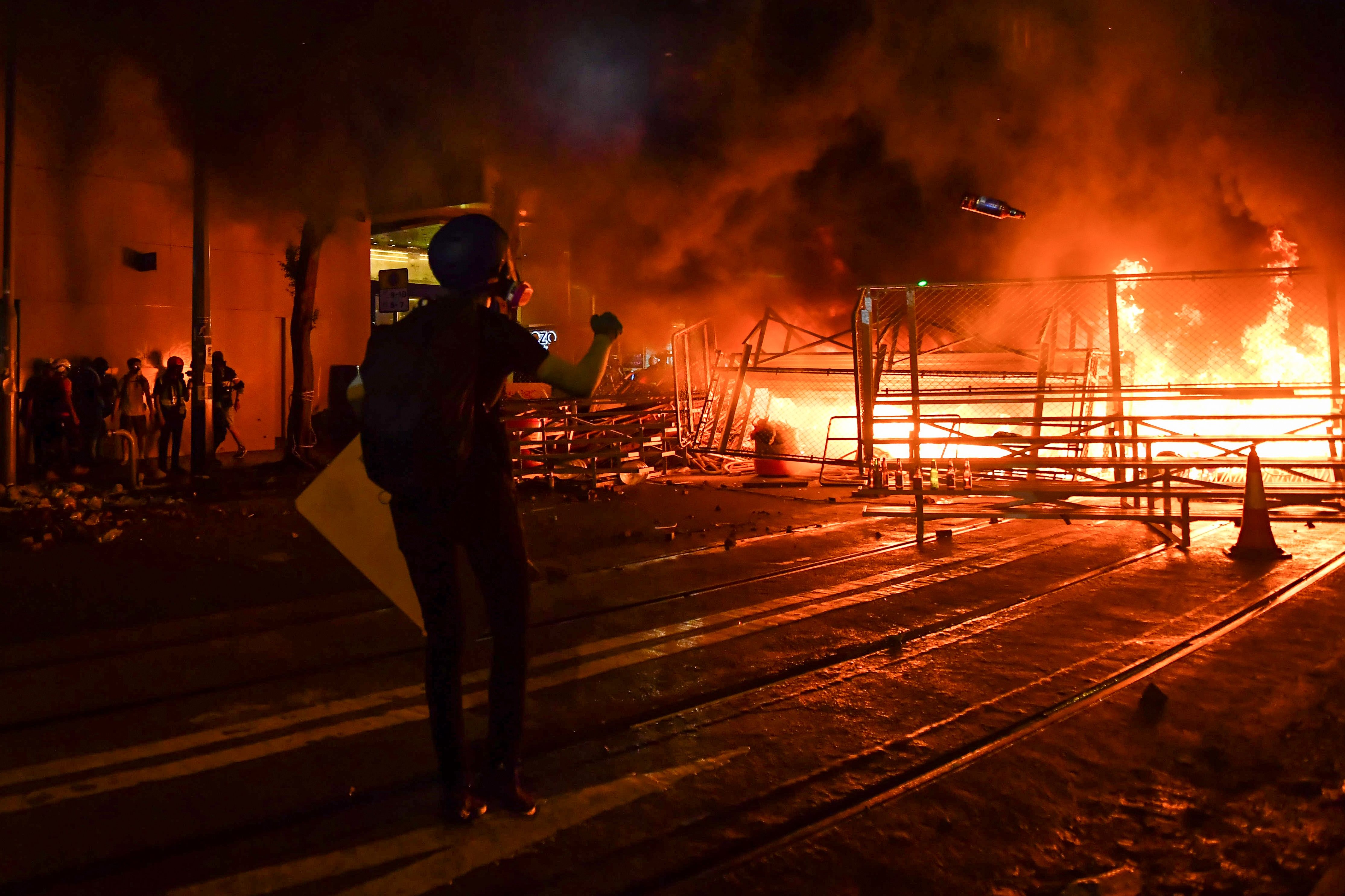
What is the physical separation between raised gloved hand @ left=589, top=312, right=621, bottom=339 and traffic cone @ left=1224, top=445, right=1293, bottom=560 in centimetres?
621

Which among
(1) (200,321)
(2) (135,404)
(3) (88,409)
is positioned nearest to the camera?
(1) (200,321)

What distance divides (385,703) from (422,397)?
1996 millimetres

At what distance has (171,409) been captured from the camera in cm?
1340

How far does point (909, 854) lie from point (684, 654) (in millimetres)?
2208

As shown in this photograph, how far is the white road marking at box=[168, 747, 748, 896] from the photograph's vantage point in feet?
8.70

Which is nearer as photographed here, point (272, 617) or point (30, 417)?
point (272, 617)

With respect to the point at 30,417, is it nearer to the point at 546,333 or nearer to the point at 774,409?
the point at 774,409

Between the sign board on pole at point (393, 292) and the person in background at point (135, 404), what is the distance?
3212 millimetres

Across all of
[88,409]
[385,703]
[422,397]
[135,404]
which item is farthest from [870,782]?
[88,409]

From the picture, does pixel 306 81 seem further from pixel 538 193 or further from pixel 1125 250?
pixel 1125 250

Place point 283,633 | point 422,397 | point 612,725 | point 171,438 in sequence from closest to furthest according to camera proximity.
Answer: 1. point 422,397
2. point 612,725
3. point 283,633
4. point 171,438

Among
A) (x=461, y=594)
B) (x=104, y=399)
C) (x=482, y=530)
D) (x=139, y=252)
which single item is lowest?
(x=461, y=594)

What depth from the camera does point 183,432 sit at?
627 inches

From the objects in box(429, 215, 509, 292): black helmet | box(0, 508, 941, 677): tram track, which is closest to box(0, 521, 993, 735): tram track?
box(0, 508, 941, 677): tram track
